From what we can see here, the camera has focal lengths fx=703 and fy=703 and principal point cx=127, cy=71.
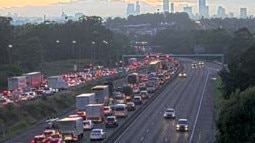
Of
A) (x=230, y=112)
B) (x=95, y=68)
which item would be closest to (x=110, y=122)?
(x=230, y=112)

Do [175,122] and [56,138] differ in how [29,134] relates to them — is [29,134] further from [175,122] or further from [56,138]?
[175,122]

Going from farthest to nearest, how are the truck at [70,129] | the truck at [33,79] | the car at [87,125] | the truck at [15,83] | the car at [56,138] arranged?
the truck at [33,79] < the truck at [15,83] < the car at [87,125] < the truck at [70,129] < the car at [56,138]

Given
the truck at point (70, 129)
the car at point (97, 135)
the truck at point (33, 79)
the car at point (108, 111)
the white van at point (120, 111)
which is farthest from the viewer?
the truck at point (33, 79)

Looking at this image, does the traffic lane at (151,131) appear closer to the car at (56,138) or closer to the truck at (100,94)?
the car at (56,138)

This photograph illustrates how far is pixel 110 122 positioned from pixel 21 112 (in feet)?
30.8

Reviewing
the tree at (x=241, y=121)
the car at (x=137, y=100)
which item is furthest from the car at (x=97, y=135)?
the car at (x=137, y=100)

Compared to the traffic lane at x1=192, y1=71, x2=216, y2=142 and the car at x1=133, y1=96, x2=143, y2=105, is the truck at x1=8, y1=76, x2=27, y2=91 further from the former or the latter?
the traffic lane at x1=192, y1=71, x2=216, y2=142

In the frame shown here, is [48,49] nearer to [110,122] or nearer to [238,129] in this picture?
[110,122]

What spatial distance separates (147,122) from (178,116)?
410 centimetres

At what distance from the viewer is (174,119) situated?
5184cm

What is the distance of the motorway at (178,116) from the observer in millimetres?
40812

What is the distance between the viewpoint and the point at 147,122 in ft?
165

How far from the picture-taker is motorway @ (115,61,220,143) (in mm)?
40812

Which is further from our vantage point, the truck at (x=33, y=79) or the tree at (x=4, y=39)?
the tree at (x=4, y=39)
